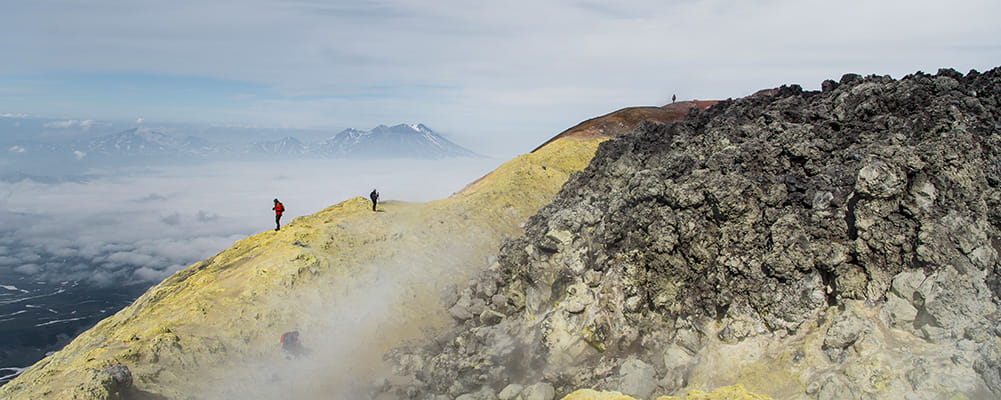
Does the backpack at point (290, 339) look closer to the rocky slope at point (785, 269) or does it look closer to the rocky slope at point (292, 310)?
the rocky slope at point (292, 310)

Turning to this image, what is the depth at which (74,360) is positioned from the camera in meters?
17.7

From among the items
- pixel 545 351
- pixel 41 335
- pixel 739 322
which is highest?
pixel 739 322

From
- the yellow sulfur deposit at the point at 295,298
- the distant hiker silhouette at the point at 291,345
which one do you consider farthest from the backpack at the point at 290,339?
the yellow sulfur deposit at the point at 295,298

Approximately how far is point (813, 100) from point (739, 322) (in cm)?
1069

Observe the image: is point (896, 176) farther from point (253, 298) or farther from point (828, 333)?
point (253, 298)

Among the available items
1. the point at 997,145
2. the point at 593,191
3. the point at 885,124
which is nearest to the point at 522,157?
the point at 593,191

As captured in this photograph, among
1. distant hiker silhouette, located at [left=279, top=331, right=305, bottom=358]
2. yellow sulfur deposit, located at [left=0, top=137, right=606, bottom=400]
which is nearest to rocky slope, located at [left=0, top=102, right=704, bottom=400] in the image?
yellow sulfur deposit, located at [left=0, top=137, right=606, bottom=400]

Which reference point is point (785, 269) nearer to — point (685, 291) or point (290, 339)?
point (685, 291)

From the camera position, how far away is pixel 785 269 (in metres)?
14.0

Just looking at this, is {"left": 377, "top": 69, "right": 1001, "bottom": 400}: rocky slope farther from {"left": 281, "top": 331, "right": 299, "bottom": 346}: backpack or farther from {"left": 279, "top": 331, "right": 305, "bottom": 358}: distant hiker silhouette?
{"left": 281, "top": 331, "right": 299, "bottom": 346}: backpack

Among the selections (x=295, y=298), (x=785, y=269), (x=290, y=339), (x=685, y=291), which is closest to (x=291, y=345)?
(x=290, y=339)

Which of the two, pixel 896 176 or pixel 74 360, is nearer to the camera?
pixel 896 176

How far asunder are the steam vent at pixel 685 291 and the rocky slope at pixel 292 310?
0.10 metres

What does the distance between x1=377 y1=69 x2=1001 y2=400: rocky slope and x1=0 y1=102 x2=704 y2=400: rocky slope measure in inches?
116
